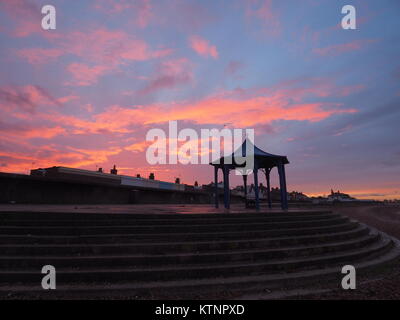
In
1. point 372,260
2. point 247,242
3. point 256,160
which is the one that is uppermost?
point 256,160

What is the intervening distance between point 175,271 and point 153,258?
30.8 inches

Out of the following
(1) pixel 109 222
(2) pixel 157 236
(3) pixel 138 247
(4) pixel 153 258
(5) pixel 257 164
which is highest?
(5) pixel 257 164

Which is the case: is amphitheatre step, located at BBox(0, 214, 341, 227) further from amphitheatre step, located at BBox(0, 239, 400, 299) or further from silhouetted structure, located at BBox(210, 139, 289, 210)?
silhouetted structure, located at BBox(210, 139, 289, 210)

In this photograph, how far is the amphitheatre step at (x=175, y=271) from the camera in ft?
19.5

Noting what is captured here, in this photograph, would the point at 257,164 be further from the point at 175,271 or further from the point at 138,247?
the point at 175,271

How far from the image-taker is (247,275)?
666 cm

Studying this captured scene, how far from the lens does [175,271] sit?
6305 millimetres

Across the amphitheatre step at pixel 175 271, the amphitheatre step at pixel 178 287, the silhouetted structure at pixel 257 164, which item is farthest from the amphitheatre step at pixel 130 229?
the silhouetted structure at pixel 257 164

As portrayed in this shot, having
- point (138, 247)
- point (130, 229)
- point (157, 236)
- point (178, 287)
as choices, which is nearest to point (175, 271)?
point (178, 287)

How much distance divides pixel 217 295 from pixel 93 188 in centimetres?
2115
